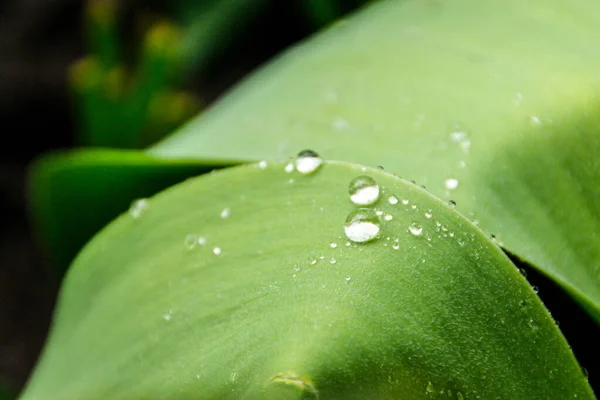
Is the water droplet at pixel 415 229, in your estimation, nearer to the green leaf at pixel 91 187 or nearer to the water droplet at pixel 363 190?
the water droplet at pixel 363 190

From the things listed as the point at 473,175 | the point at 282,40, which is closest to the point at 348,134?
the point at 473,175

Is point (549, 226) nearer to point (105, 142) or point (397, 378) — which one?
point (397, 378)

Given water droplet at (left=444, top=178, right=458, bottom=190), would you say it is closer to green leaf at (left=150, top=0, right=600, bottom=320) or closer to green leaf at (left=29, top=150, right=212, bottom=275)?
green leaf at (left=150, top=0, right=600, bottom=320)

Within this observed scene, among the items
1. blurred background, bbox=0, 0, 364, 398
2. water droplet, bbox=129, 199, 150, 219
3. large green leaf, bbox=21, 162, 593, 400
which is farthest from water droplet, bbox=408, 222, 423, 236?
blurred background, bbox=0, 0, 364, 398

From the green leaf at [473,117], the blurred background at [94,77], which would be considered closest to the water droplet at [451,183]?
the green leaf at [473,117]

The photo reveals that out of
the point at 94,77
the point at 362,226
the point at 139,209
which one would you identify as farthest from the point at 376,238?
the point at 94,77

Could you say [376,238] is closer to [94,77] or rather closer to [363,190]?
[363,190]

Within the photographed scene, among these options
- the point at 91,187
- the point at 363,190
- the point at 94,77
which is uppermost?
the point at 363,190
